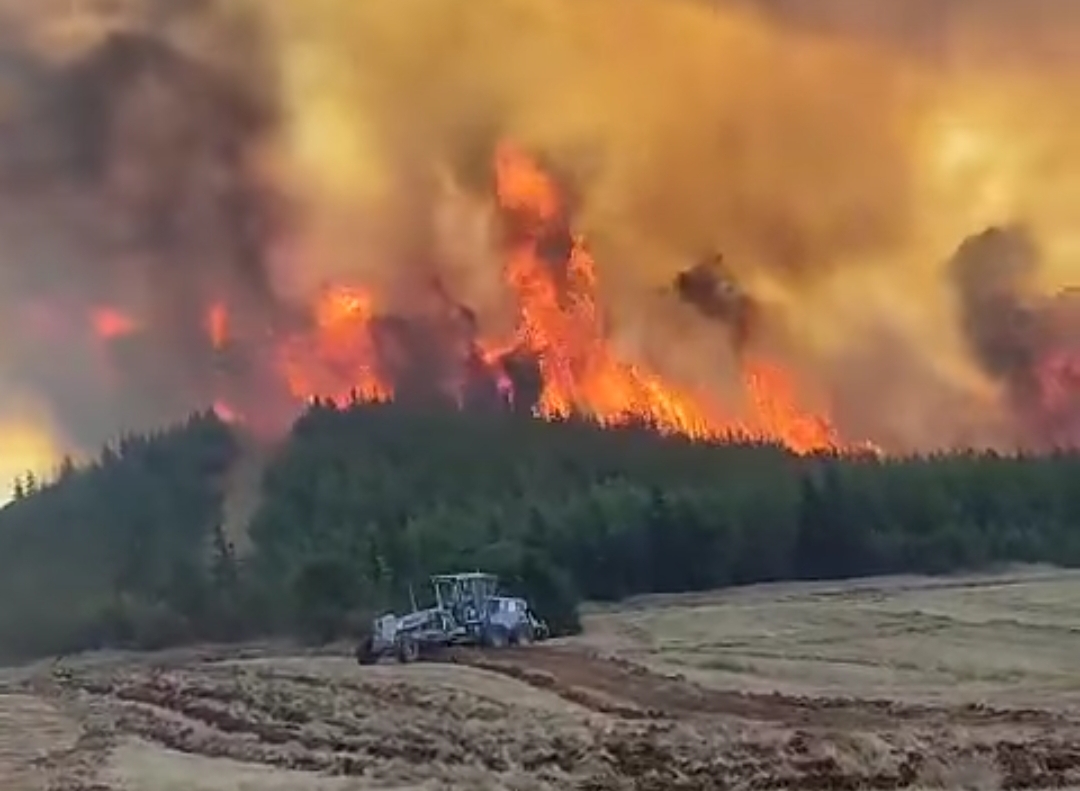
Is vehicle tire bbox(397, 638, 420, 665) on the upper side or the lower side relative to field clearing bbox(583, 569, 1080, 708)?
upper

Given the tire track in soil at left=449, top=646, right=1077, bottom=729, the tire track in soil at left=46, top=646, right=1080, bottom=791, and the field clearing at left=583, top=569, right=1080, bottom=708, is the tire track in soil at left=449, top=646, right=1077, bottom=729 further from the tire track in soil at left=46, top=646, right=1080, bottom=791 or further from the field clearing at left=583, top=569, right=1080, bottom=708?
the field clearing at left=583, top=569, right=1080, bottom=708

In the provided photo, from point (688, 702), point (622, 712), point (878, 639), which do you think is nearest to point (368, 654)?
point (688, 702)

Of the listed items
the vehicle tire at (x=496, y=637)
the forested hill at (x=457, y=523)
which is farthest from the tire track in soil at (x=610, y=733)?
the forested hill at (x=457, y=523)

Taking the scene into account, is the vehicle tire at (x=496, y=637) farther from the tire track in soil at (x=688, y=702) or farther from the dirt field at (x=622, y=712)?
the tire track in soil at (x=688, y=702)

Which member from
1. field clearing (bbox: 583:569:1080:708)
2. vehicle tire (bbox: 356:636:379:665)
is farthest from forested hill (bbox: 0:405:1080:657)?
vehicle tire (bbox: 356:636:379:665)

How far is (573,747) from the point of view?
108ft

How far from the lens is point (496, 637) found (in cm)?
5762

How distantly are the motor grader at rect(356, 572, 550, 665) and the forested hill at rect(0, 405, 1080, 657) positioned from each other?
12911 mm

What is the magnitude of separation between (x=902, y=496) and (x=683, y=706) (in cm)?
5932

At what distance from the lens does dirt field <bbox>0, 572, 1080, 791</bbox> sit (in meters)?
30.3

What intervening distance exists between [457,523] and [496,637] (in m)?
32.2

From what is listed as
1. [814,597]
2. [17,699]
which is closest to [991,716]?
[17,699]

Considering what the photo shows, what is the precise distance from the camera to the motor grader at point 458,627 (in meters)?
55.0

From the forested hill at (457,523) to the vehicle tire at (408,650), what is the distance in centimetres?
1836
